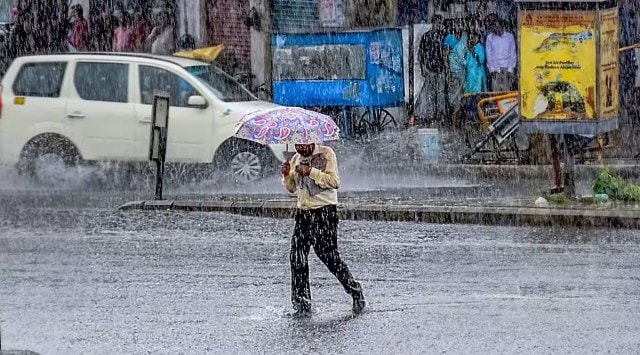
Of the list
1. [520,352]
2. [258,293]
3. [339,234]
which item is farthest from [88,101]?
[520,352]

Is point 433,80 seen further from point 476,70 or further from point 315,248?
point 315,248

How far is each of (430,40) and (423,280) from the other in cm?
1199

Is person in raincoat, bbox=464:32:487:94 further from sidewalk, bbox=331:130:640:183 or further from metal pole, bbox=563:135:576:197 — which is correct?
metal pole, bbox=563:135:576:197

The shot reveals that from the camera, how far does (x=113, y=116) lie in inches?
707

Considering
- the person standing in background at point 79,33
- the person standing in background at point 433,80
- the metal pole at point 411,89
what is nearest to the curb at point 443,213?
the metal pole at point 411,89

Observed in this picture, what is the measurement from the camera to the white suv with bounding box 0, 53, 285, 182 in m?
17.9

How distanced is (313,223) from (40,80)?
8923mm

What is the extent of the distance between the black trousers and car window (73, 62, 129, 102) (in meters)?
8.24

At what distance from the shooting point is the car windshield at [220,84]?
59.4ft

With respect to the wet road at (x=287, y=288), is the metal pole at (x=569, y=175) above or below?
above

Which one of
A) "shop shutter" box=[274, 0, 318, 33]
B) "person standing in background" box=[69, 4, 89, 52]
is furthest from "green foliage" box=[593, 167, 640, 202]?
"person standing in background" box=[69, 4, 89, 52]

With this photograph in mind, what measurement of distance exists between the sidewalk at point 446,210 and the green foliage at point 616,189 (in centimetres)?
23

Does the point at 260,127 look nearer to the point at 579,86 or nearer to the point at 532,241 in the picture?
the point at 532,241

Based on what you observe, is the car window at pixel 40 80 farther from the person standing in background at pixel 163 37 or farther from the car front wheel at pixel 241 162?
the person standing in background at pixel 163 37
